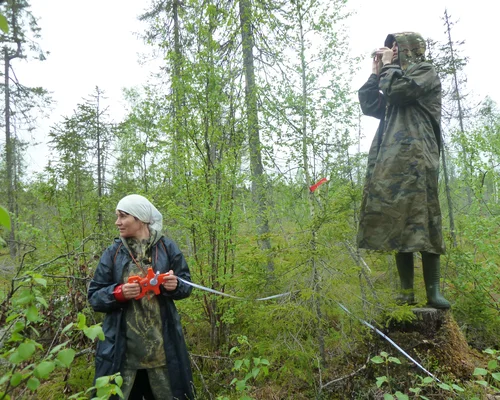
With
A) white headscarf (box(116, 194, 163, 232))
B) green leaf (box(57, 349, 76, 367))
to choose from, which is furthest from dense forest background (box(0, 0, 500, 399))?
white headscarf (box(116, 194, 163, 232))

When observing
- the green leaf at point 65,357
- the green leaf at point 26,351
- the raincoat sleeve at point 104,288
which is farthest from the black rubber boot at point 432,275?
the green leaf at point 26,351

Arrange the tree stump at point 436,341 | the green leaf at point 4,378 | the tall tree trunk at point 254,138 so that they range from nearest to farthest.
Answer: the green leaf at point 4,378 < the tree stump at point 436,341 < the tall tree trunk at point 254,138

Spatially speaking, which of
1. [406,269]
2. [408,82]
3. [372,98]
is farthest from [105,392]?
[372,98]

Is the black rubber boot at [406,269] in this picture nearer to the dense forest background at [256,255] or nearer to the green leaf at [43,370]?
the dense forest background at [256,255]

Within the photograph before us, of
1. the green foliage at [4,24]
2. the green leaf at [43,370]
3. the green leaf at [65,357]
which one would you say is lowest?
the green leaf at [43,370]

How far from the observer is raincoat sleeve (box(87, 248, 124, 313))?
2.35 meters

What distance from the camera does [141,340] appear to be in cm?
242

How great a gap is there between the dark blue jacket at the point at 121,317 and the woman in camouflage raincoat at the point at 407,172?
74.5 inches

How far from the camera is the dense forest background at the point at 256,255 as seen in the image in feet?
9.29

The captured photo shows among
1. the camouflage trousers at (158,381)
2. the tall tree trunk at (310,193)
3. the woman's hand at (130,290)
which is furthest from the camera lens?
the tall tree trunk at (310,193)

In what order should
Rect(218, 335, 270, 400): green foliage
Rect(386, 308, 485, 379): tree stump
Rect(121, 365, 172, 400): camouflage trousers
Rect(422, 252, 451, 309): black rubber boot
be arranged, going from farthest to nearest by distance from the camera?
Rect(422, 252, 451, 309): black rubber boot, Rect(386, 308, 485, 379): tree stump, Rect(121, 365, 172, 400): camouflage trousers, Rect(218, 335, 270, 400): green foliage

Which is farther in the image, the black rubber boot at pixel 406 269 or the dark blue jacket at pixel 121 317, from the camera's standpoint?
the black rubber boot at pixel 406 269

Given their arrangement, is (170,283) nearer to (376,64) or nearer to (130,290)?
(130,290)

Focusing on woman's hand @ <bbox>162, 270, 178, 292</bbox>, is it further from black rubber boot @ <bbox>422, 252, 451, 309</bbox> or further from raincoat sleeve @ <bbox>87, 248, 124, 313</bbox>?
black rubber boot @ <bbox>422, 252, 451, 309</bbox>
